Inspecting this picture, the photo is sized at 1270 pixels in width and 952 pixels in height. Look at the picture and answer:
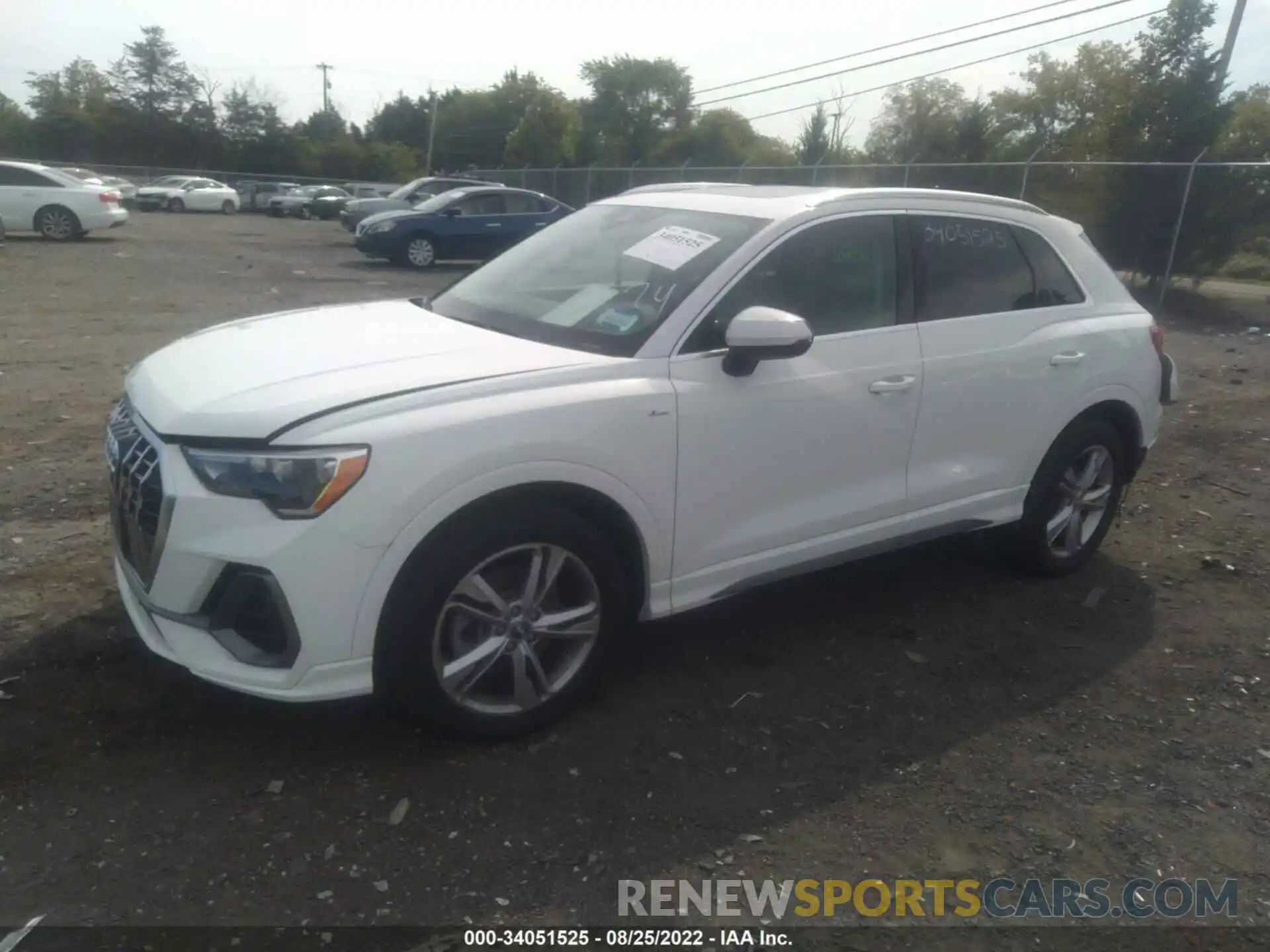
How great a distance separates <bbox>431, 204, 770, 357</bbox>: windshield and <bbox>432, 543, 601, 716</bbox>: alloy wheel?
0.79 metres

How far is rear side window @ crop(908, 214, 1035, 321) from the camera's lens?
13.8 feet

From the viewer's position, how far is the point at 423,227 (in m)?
18.7

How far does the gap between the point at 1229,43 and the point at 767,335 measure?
66.2ft

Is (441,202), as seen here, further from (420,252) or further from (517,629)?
(517,629)

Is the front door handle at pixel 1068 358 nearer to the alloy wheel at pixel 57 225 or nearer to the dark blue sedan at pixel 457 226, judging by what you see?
the dark blue sedan at pixel 457 226

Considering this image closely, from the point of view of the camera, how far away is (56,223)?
65.8 feet

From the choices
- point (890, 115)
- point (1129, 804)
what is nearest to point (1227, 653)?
point (1129, 804)

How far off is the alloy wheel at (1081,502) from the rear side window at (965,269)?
869 millimetres

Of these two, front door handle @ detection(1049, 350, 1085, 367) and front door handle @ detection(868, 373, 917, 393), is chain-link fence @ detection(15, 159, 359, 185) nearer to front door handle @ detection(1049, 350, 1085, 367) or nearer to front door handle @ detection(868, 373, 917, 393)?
front door handle @ detection(1049, 350, 1085, 367)

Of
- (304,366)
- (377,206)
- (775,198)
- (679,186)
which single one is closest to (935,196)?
(775,198)

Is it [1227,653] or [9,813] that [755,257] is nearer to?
[1227,653]

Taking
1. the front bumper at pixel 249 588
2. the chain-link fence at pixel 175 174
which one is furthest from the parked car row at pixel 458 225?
the chain-link fence at pixel 175 174

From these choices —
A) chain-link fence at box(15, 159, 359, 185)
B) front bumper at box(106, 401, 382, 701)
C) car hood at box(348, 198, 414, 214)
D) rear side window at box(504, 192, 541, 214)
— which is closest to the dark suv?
car hood at box(348, 198, 414, 214)

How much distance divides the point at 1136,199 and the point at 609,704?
51.2ft
